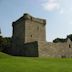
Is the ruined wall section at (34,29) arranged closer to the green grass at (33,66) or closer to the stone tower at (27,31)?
the stone tower at (27,31)

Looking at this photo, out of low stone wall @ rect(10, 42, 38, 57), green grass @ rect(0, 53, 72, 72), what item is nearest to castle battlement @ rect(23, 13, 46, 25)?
low stone wall @ rect(10, 42, 38, 57)

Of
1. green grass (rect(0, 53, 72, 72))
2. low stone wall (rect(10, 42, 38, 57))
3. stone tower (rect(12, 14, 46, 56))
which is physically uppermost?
stone tower (rect(12, 14, 46, 56))

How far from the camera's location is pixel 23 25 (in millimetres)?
44719

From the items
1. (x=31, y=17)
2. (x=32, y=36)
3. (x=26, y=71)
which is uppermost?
(x=31, y=17)

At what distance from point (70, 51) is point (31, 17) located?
37.3 feet

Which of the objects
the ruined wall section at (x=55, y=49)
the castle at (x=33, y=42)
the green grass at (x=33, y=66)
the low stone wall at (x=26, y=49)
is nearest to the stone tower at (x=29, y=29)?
the castle at (x=33, y=42)

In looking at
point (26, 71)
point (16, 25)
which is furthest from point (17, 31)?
point (26, 71)

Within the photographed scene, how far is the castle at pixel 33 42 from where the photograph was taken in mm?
37316

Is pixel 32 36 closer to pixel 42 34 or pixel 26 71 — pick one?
pixel 42 34

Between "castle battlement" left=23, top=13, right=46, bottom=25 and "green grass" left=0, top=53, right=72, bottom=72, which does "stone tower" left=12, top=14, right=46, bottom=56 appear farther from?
"green grass" left=0, top=53, right=72, bottom=72

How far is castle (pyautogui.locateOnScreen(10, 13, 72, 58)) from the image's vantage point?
37.3 meters

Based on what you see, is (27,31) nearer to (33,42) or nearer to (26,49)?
(26,49)

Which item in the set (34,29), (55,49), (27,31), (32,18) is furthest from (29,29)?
(55,49)

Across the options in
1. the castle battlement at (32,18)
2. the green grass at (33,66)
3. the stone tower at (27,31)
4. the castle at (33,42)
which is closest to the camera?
the green grass at (33,66)
